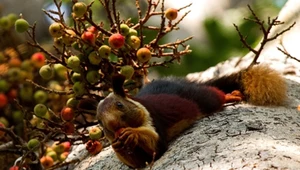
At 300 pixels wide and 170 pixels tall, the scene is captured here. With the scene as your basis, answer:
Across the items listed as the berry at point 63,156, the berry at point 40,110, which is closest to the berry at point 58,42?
the berry at point 40,110

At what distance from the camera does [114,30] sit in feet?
7.47

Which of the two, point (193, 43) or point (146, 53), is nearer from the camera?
point (146, 53)

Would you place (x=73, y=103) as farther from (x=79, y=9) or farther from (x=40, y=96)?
(x=40, y=96)

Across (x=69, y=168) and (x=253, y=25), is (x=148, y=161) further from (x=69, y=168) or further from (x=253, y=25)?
(x=253, y=25)

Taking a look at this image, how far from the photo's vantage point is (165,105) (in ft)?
7.43

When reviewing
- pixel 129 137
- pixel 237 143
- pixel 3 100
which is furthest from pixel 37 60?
pixel 237 143

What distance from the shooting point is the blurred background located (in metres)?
4.21

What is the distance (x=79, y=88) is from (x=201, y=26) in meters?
2.24

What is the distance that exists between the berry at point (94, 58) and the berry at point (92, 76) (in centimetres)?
4

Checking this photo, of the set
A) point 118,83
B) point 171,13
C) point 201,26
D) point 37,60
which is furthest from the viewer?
point 201,26

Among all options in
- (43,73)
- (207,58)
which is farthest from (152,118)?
(207,58)

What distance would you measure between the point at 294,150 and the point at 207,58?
2.44 metres

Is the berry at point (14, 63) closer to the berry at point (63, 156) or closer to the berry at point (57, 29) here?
the berry at point (63, 156)

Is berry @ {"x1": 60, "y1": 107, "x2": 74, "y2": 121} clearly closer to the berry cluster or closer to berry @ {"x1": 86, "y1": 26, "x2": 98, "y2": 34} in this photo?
the berry cluster
